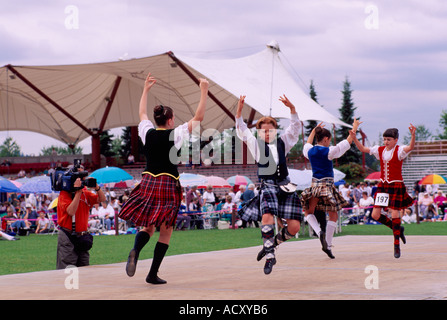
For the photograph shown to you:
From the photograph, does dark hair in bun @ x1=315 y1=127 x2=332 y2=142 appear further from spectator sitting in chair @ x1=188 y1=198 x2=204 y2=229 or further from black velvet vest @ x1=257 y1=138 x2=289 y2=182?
spectator sitting in chair @ x1=188 y1=198 x2=204 y2=229

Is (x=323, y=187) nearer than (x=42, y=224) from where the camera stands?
Yes

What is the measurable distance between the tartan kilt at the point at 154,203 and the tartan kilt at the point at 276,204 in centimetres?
114

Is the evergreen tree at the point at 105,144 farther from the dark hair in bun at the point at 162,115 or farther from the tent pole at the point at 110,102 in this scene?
the dark hair in bun at the point at 162,115

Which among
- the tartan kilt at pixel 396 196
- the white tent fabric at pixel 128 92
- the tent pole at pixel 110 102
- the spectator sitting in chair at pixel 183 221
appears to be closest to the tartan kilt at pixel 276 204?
the tartan kilt at pixel 396 196

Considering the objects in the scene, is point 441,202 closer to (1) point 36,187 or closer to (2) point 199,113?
(1) point 36,187

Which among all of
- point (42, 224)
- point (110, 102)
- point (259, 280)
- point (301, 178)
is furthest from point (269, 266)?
point (110, 102)

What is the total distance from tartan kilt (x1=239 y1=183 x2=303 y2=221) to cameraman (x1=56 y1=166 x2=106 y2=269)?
1908mm

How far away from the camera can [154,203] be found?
5.98 meters

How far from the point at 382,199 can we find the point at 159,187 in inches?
154
